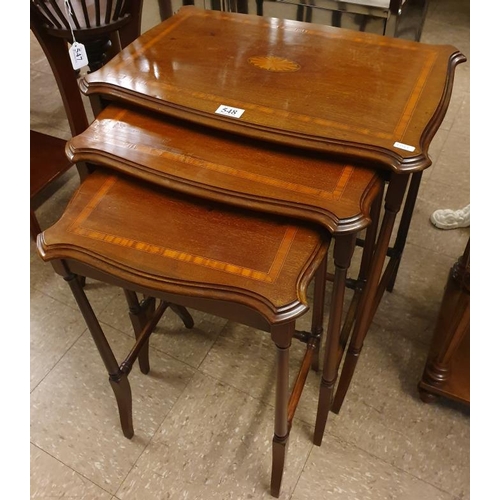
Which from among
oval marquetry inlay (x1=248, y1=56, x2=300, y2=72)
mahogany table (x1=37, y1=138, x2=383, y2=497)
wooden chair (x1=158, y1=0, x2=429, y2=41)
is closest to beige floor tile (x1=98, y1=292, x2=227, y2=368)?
mahogany table (x1=37, y1=138, x2=383, y2=497)

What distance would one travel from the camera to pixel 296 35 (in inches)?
43.3

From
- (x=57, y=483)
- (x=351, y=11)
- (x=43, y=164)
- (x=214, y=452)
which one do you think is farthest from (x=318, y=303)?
(x=43, y=164)

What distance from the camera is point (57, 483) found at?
1.17 m

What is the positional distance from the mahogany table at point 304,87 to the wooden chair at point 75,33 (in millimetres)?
264

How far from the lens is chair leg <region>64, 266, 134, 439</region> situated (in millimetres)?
902

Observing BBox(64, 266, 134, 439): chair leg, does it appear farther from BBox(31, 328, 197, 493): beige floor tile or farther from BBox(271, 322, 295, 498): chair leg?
BBox(271, 322, 295, 498): chair leg

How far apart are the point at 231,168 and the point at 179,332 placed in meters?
0.76

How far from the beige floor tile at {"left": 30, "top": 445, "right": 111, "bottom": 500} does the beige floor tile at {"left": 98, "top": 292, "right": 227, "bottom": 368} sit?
0.38m

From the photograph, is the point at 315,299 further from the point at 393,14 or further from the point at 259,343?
the point at 393,14

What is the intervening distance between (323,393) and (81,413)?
65cm

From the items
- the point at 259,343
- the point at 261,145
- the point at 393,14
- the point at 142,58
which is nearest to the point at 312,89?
the point at 261,145

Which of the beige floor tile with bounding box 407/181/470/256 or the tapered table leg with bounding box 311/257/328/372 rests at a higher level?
→ the tapered table leg with bounding box 311/257/328/372

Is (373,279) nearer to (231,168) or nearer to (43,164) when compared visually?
(231,168)

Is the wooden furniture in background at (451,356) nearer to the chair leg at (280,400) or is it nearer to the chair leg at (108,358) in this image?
the chair leg at (280,400)
